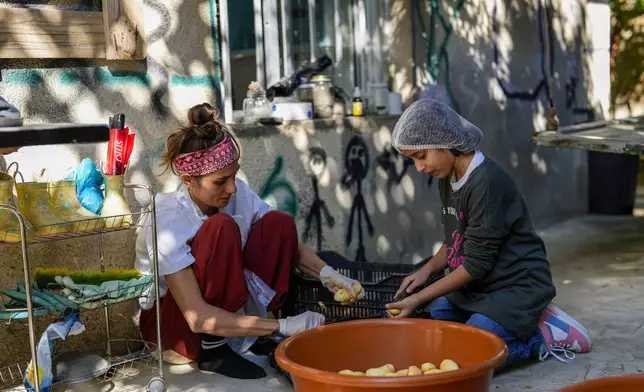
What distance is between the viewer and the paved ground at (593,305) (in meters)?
3.65

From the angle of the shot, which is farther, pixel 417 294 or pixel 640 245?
pixel 640 245

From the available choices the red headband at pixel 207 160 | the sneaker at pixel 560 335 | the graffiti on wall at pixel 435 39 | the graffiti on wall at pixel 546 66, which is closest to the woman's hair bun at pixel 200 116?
the red headband at pixel 207 160

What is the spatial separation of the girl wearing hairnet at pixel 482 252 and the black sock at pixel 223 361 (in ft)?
2.29

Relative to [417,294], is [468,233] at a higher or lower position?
higher

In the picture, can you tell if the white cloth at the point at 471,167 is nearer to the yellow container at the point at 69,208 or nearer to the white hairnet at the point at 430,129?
the white hairnet at the point at 430,129

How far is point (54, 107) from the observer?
383cm

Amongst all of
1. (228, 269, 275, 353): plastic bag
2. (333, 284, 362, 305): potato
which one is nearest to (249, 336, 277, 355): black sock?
(228, 269, 275, 353): plastic bag

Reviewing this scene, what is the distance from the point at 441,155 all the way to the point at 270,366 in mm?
1195

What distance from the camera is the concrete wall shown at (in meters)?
3.90

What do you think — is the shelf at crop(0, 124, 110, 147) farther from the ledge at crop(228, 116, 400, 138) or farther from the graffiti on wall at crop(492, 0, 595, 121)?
the graffiti on wall at crop(492, 0, 595, 121)

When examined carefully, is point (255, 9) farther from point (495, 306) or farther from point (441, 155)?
point (495, 306)

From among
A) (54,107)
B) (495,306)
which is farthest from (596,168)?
Result: (54,107)

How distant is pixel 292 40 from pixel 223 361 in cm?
228

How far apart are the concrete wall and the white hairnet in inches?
53.2
